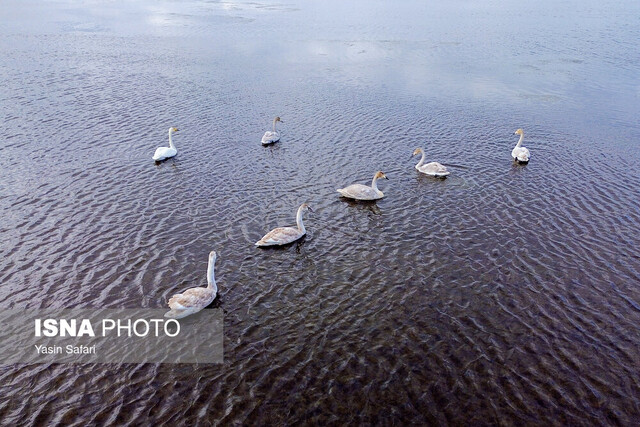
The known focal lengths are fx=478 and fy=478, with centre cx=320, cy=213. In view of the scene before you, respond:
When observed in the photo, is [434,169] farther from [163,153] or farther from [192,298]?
[192,298]

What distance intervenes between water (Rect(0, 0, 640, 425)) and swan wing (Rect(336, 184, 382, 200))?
51 cm

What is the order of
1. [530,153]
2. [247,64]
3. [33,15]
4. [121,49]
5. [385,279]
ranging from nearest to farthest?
[385,279] → [530,153] → [247,64] → [121,49] → [33,15]

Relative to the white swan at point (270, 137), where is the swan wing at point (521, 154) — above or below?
above

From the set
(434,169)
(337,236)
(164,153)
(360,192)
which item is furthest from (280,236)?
(164,153)

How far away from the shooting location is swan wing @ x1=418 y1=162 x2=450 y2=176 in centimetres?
2348

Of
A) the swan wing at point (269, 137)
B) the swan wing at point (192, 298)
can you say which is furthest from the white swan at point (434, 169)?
the swan wing at point (192, 298)

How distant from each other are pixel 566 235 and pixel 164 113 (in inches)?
987

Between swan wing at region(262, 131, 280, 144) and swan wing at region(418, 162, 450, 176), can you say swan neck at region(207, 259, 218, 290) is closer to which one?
swan wing at region(418, 162, 450, 176)

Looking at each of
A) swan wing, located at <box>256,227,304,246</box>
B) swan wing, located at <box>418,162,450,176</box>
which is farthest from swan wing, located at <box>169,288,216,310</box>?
swan wing, located at <box>418,162,450,176</box>

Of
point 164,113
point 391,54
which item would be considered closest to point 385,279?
point 164,113

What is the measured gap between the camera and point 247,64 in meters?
46.0

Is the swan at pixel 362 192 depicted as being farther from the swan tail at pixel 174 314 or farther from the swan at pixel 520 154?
the swan tail at pixel 174 314

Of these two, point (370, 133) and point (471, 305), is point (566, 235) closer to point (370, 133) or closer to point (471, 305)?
point (471, 305)

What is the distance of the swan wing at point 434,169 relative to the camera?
23484 mm
